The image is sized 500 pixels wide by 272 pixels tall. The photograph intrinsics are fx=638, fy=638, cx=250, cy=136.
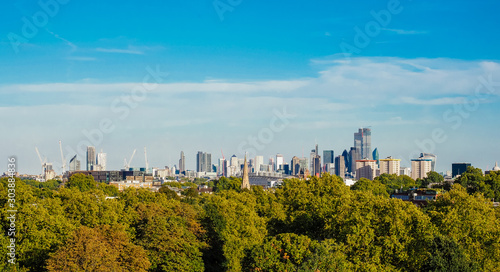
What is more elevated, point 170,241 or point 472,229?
point 472,229

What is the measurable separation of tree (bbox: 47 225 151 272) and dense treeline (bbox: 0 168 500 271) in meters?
0.08

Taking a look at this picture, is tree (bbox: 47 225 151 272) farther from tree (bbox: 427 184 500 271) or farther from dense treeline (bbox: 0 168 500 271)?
tree (bbox: 427 184 500 271)

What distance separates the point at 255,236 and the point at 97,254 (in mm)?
19929

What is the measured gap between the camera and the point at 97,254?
45.8 meters

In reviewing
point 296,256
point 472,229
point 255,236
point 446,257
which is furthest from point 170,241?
point 472,229

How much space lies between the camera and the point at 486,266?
49.9m

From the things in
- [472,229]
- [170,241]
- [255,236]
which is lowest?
[255,236]

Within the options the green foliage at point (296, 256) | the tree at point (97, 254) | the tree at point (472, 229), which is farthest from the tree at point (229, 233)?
the tree at point (472, 229)

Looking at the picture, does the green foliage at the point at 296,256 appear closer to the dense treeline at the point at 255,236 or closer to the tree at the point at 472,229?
the dense treeline at the point at 255,236

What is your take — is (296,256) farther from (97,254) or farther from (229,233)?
(229,233)

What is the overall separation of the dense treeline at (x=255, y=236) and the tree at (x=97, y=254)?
0.27 ft

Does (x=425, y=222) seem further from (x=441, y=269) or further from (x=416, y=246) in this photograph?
(x=441, y=269)

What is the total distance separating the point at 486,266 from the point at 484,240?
2.35 meters

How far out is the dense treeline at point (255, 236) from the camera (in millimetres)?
45562
